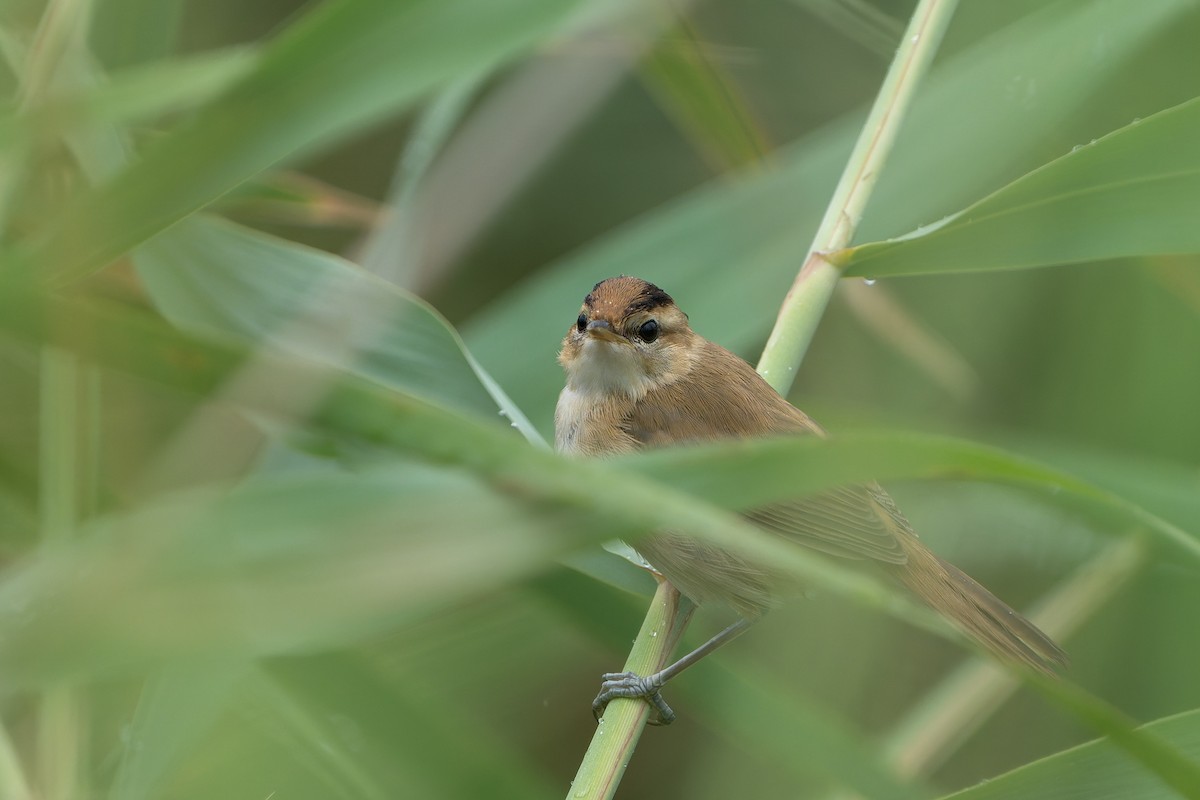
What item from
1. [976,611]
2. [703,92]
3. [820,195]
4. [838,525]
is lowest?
[976,611]

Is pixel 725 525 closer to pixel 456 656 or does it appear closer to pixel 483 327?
pixel 456 656

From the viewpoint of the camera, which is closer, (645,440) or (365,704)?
(365,704)

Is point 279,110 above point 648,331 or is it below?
below

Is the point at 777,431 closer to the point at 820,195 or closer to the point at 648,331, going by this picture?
the point at 648,331

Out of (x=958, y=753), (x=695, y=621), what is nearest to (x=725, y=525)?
(x=695, y=621)

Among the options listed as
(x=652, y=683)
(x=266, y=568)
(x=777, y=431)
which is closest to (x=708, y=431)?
(x=777, y=431)

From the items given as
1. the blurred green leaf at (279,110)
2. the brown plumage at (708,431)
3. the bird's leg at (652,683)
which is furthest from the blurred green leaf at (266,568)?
the brown plumage at (708,431)

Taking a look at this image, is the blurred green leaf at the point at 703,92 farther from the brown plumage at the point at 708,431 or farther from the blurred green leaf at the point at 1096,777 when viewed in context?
the blurred green leaf at the point at 1096,777

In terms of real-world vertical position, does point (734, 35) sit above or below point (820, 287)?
above
